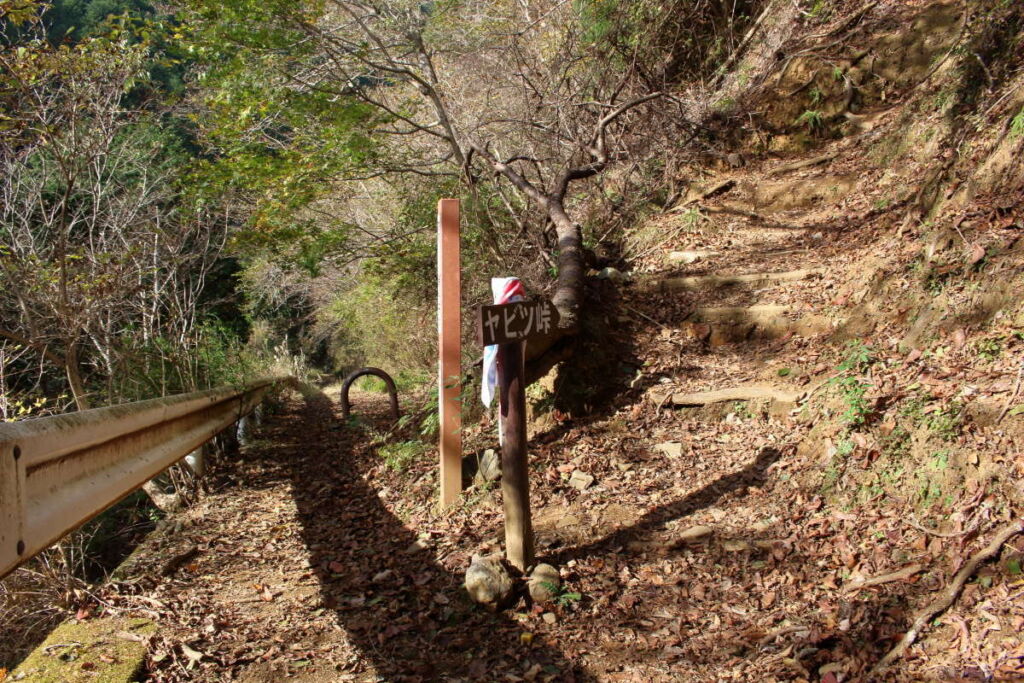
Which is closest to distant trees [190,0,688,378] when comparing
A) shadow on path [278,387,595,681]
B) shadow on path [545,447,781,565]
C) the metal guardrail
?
shadow on path [545,447,781,565]

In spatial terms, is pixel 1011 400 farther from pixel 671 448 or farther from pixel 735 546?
pixel 671 448

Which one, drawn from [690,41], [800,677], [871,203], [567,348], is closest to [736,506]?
[800,677]

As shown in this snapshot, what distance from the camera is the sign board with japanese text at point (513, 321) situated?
3.53 meters

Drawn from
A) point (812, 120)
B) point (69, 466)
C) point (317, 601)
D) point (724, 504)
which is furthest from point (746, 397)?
point (812, 120)

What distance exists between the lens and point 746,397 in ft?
17.8

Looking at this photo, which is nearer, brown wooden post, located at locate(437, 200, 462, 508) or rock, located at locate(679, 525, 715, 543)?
rock, located at locate(679, 525, 715, 543)

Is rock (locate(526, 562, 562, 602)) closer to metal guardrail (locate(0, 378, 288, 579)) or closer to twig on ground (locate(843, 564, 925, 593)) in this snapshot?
twig on ground (locate(843, 564, 925, 593))

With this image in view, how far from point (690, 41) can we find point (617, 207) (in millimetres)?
4509

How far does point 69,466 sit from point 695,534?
10.6 feet

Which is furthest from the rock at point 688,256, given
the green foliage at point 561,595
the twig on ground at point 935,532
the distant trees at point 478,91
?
the green foliage at point 561,595

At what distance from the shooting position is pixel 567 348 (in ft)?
18.9

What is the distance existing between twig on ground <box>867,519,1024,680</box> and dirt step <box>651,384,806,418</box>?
208 centimetres

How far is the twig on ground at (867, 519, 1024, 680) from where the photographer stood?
2.84m

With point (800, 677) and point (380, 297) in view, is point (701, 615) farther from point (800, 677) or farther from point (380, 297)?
point (380, 297)
